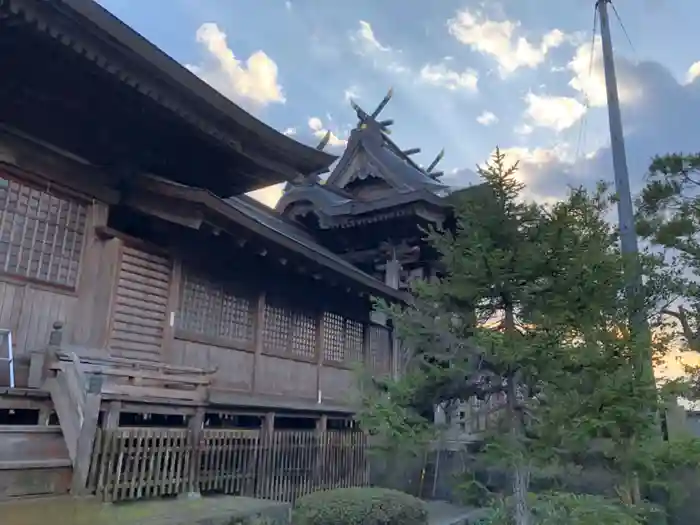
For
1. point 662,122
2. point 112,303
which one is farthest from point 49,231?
point 662,122

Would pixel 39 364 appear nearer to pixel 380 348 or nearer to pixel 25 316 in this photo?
pixel 25 316

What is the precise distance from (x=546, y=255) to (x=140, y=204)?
511cm

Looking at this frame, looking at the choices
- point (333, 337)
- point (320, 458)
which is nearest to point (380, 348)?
point (333, 337)

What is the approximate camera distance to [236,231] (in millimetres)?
8148

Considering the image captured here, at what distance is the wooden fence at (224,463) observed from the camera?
18.4ft

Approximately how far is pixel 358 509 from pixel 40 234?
4.71 m

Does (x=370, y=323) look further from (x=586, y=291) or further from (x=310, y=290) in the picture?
(x=586, y=291)

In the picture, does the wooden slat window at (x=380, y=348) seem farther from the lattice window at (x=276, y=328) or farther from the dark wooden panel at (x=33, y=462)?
the dark wooden panel at (x=33, y=462)

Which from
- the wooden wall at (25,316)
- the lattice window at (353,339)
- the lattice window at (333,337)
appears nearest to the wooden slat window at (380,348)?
the lattice window at (353,339)

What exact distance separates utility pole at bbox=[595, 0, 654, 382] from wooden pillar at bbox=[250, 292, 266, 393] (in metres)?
5.56

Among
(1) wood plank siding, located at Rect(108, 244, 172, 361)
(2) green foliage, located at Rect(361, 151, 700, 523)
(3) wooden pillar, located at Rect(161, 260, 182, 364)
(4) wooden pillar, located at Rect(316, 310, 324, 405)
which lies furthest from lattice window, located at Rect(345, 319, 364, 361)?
(2) green foliage, located at Rect(361, 151, 700, 523)

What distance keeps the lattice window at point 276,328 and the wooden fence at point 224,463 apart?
160 cm


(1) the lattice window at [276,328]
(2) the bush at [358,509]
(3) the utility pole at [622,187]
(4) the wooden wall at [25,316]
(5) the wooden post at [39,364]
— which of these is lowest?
(2) the bush at [358,509]

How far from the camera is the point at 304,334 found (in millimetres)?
10953
